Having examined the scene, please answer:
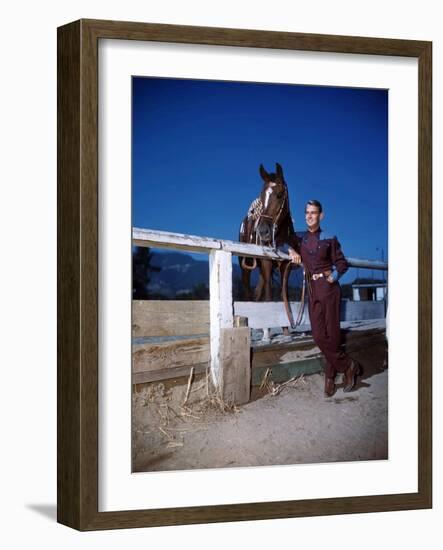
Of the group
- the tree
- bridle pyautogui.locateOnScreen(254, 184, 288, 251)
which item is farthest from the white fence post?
the tree

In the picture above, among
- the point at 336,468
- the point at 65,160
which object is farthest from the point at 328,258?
the point at 65,160

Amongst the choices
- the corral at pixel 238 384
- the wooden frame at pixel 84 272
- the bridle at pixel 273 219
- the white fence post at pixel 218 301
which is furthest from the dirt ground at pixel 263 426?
the bridle at pixel 273 219

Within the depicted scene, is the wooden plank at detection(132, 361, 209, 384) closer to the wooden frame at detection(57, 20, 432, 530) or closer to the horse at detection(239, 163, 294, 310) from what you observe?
the wooden frame at detection(57, 20, 432, 530)

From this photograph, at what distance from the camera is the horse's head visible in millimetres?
6344

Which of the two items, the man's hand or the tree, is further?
the man's hand

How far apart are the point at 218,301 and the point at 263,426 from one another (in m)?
0.69

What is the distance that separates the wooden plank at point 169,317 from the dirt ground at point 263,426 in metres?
0.27

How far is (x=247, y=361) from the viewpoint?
6.40 meters

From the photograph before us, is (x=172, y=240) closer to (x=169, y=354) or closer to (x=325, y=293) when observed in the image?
(x=169, y=354)

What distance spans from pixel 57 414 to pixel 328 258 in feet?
5.45

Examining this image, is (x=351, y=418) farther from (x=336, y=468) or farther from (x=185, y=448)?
(x=185, y=448)

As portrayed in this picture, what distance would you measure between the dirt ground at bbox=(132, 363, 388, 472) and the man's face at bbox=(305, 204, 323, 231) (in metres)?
0.80

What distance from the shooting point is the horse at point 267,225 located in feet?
20.8

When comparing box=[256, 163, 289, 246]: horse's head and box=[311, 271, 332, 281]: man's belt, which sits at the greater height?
box=[256, 163, 289, 246]: horse's head
